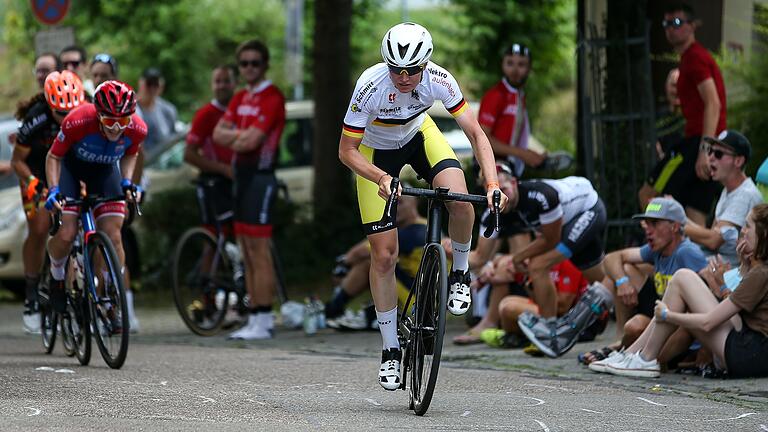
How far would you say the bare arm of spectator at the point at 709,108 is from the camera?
38.3 ft

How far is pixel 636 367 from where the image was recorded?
397 inches

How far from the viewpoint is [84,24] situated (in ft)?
148

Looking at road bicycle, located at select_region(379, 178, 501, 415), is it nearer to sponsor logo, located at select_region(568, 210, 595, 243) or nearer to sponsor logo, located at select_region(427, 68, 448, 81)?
sponsor logo, located at select_region(427, 68, 448, 81)

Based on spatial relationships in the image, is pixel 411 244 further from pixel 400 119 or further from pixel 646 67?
pixel 400 119

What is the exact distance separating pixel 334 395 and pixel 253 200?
13.9ft

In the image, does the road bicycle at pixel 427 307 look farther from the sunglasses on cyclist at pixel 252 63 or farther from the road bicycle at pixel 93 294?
the sunglasses on cyclist at pixel 252 63

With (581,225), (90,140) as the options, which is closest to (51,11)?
(90,140)

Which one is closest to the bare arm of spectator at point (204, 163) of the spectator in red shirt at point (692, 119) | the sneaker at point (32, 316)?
the sneaker at point (32, 316)

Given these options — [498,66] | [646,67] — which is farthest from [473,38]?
[646,67]

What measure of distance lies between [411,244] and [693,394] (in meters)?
3.94

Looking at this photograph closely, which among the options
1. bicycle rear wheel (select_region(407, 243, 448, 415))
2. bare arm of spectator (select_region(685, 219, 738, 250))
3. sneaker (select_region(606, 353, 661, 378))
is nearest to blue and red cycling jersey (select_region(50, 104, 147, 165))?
bicycle rear wheel (select_region(407, 243, 448, 415))

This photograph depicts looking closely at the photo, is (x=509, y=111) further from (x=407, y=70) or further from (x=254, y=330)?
(x=407, y=70)

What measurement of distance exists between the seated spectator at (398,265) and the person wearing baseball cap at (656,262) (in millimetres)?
2012

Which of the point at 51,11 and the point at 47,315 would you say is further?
the point at 51,11
